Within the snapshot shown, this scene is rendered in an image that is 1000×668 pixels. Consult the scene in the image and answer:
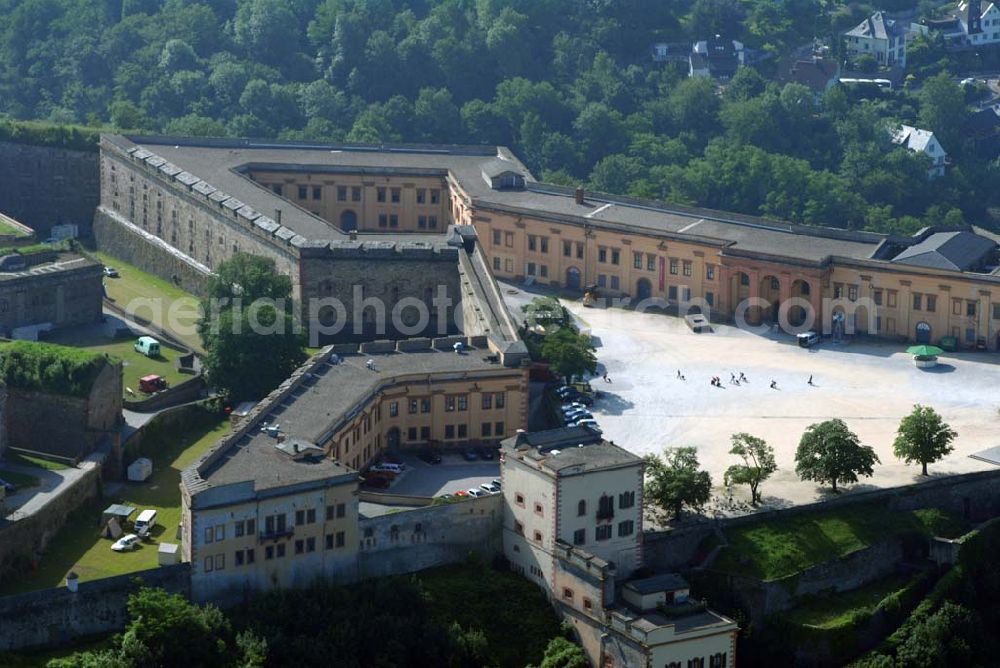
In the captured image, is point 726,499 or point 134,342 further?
point 134,342

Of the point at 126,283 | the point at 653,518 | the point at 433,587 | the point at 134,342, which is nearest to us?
the point at 433,587

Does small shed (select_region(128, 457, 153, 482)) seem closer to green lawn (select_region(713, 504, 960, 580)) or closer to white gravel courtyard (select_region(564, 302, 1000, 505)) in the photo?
white gravel courtyard (select_region(564, 302, 1000, 505))

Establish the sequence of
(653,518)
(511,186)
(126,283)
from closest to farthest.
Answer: (653,518)
(126,283)
(511,186)

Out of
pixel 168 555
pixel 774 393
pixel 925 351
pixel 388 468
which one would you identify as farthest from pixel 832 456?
pixel 168 555

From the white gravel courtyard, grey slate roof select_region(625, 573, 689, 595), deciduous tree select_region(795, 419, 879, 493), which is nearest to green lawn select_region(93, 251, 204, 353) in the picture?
the white gravel courtyard

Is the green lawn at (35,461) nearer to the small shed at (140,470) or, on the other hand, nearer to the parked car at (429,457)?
the small shed at (140,470)

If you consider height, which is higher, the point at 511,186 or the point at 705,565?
the point at 511,186

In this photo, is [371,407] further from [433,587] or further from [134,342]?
[134,342]

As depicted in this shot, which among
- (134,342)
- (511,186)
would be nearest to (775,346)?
(511,186)
